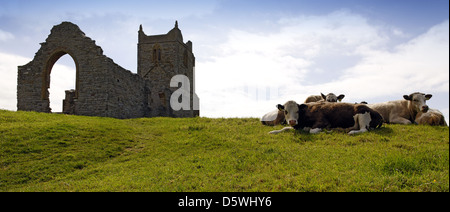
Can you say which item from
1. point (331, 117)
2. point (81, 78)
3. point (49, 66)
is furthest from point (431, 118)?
point (49, 66)

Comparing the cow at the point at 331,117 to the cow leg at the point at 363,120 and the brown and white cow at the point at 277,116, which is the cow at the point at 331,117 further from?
the brown and white cow at the point at 277,116

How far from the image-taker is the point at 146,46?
41312 millimetres

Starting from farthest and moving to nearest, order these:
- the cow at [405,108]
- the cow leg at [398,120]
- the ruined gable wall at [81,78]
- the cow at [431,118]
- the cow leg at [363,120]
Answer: the ruined gable wall at [81,78], the cow leg at [398,120], the cow at [405,108], the cow at [431,118], the cow leg at [363,120]

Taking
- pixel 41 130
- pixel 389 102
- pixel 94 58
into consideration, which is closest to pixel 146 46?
pixel 94 58

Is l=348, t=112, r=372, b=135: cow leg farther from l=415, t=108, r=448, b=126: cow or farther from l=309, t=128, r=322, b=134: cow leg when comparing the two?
l=415, t=108, r=448, b=126: cow

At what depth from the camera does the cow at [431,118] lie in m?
11.7

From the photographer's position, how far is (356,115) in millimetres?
11070

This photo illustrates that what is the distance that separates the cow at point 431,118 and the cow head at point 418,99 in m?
0.30

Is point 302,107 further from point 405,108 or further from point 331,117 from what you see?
point 405,108

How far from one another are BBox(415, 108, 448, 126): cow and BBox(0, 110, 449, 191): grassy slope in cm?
102

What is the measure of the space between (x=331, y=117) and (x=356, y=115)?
89cm

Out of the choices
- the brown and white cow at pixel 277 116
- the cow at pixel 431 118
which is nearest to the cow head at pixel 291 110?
the brown and white cow at pixel 277 116

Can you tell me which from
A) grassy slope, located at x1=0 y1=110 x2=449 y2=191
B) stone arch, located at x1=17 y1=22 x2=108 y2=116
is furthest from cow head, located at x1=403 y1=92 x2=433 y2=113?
stone arch, located at x1=17 y1=22 x2=108 y2=116
